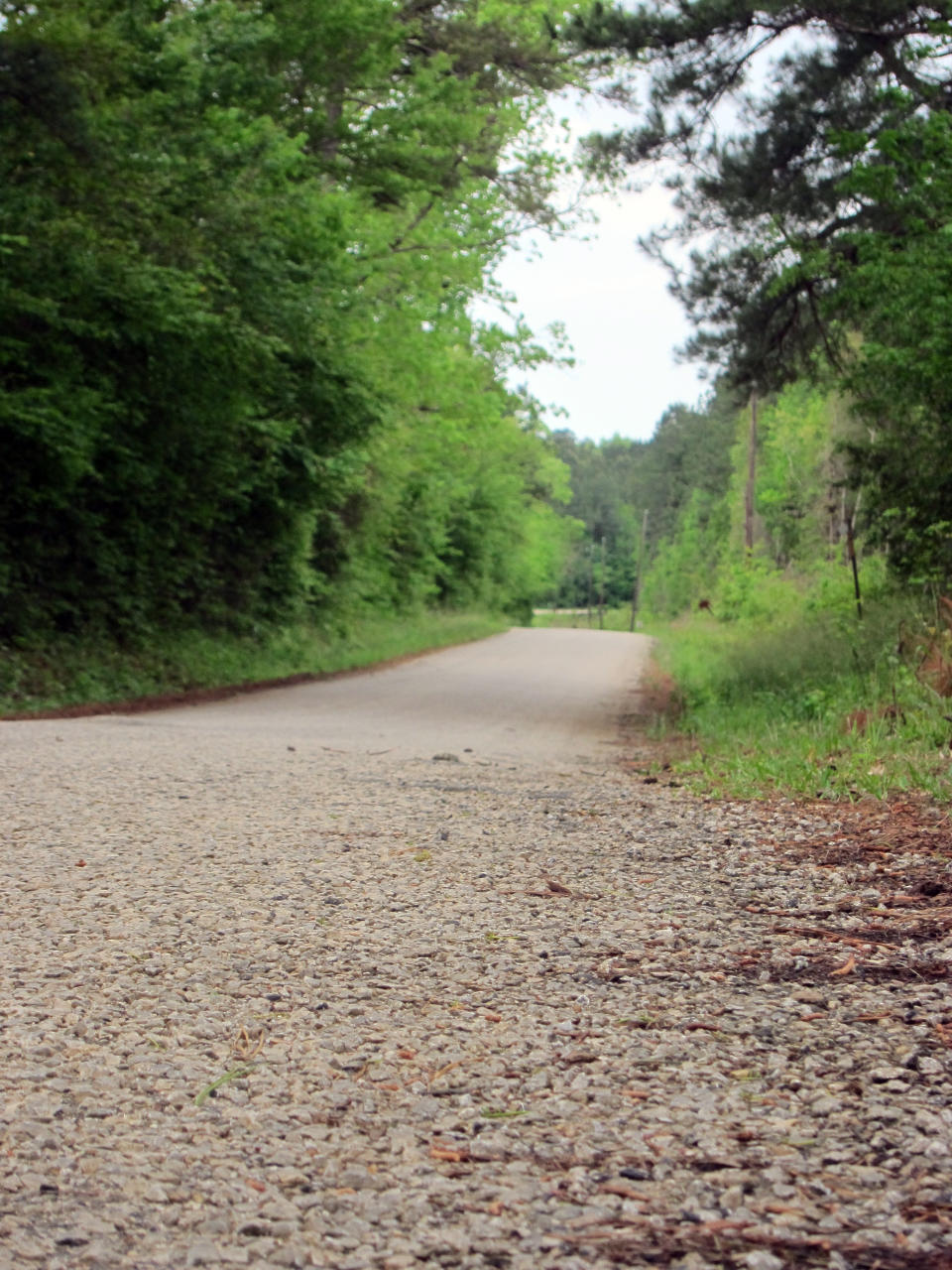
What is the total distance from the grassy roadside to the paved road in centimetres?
97

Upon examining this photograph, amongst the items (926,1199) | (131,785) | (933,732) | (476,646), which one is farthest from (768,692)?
(476,646)

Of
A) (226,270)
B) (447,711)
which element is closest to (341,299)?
(226,270)

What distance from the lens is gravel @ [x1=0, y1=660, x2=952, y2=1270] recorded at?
2.04 metres

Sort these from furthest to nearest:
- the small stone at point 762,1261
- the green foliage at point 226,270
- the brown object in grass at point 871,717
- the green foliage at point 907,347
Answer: the green foliage at point 226,270
the green foliage at point 907,347
the brown object in grass at point 871,717
the small stone at point 762,1261

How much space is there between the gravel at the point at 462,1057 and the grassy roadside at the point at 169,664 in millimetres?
8748

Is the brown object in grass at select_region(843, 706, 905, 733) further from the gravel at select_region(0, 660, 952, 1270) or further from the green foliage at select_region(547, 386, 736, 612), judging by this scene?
Result: the green foliage at select_region(547, 386, 736, 612)

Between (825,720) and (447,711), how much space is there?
5909 millimetres

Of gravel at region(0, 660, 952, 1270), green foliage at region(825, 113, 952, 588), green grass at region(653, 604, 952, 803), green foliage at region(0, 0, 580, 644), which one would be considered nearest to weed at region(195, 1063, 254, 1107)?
gravel at region(0, 660, 952, 1270)

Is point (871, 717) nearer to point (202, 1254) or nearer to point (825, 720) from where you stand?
point (825, 720)

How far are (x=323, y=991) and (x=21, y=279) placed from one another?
11269mm

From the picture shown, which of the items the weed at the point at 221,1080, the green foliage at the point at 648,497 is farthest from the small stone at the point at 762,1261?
the green foliage at the point at 648,497

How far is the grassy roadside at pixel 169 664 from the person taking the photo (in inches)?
539

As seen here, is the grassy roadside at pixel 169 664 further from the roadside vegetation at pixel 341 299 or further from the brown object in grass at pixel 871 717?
the brown object in grass at pixel 871 717

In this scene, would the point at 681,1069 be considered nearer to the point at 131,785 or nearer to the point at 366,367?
the point at 131,785
